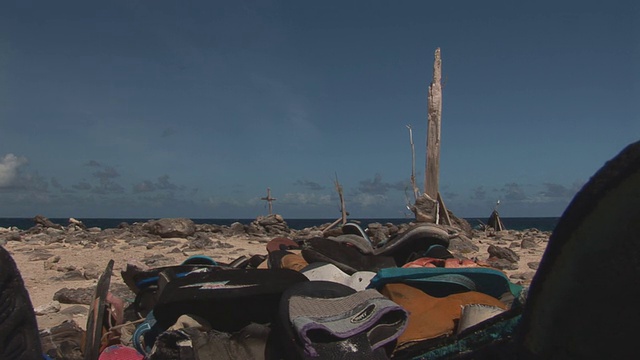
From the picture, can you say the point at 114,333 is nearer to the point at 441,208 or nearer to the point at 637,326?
the point at 637,326

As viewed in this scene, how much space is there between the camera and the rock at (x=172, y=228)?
13.4 m

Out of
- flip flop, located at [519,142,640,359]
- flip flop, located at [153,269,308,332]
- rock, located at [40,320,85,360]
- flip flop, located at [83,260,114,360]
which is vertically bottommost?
rock, located at [40,320,85,360]

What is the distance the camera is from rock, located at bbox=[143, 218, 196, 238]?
13.4 m

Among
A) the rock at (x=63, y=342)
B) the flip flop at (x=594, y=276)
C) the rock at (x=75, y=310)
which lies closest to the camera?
the flip flop at (x=594, y=276)

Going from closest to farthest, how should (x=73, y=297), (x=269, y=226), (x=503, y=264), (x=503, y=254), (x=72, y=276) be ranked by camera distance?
(x=73, y=297) < (x=72, y=276) < (x=503, y=264) < (x=503, y=254) < (x=269, y=226)

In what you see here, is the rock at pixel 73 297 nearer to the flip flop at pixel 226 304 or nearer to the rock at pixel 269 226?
the flip flop at pixel 226 304

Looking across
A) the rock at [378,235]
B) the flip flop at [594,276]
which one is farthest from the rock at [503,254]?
the flip flop at [594,276]

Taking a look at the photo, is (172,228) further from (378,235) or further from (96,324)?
(96,324)

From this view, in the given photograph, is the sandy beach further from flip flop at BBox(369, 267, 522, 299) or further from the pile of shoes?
flip flop at BBox(369, 267, 522, 299)

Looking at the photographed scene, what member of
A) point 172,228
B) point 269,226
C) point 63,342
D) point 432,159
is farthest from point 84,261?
point 432,159

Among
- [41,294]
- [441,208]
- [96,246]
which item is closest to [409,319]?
[41,294]

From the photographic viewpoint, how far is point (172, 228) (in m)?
13.6

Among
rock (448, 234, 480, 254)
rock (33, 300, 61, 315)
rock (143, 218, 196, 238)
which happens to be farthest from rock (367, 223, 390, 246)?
rock (143, 218, 196, 238)

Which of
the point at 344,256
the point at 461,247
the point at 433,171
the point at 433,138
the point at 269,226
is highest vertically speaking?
the point at 433,138
